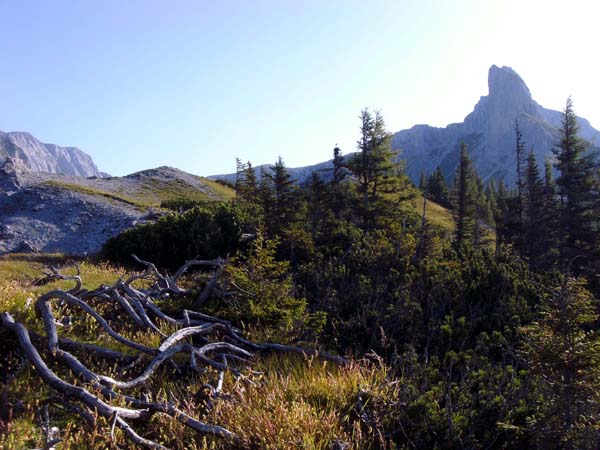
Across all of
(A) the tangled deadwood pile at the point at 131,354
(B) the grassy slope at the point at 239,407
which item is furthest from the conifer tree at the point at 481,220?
(B) the grassy slope at the point at 239,407

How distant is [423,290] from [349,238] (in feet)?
19.4

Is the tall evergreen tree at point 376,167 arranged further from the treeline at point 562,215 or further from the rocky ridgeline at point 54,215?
the rocky ridgeline at point 54,215

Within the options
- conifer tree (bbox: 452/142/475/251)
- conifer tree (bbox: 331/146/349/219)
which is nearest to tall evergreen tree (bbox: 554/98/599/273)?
conifer tree (bbox: 452/142/475/251)

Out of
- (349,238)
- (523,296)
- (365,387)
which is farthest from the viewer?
(349,238)

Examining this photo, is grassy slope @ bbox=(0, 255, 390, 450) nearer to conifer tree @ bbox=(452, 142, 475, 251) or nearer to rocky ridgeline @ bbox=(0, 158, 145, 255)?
rocky ridgeline @ bbox=(0, 158, 145, 255)

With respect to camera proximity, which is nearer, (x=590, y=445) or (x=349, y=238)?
(x=590, y=445)

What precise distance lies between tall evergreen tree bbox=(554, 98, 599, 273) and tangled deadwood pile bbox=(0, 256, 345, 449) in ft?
109

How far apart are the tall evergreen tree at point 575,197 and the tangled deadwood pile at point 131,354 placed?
33.1 meters

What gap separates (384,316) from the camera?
7641mm

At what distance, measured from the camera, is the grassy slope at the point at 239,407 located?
3.54 meters

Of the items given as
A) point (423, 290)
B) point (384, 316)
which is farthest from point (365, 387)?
point (423, 290)

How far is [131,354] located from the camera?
5.44 m

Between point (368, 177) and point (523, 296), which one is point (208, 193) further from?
point (523, 296)

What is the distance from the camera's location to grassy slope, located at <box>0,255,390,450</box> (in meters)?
3.54
